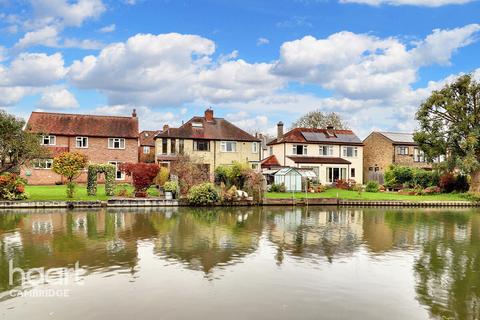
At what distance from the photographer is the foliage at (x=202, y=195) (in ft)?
121

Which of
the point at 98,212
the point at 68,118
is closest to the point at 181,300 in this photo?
the point at 98,212

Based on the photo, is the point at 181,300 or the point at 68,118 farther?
the point at 68,118

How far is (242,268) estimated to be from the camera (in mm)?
15094

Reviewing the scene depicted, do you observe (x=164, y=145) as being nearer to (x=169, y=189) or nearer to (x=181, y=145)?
(x=181, y=145)

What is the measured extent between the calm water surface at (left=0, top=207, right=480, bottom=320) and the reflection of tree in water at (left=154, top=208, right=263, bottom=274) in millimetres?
66

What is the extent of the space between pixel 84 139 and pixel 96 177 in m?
14.2

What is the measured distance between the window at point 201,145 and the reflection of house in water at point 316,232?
21.2 metres

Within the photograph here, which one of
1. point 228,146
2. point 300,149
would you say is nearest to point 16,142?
point 228,146

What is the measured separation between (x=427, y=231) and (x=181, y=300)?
17.9 m

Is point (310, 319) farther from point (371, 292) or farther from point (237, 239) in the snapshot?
point (237, 239)

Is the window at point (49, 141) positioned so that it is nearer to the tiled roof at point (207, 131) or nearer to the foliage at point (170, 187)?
the tiled roof at point (207, 131)

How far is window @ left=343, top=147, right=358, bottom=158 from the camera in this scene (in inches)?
2381

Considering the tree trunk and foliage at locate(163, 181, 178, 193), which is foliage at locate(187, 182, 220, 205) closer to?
foliage at locate(163, 181, 178, 193)

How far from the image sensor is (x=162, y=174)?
42.0 m
